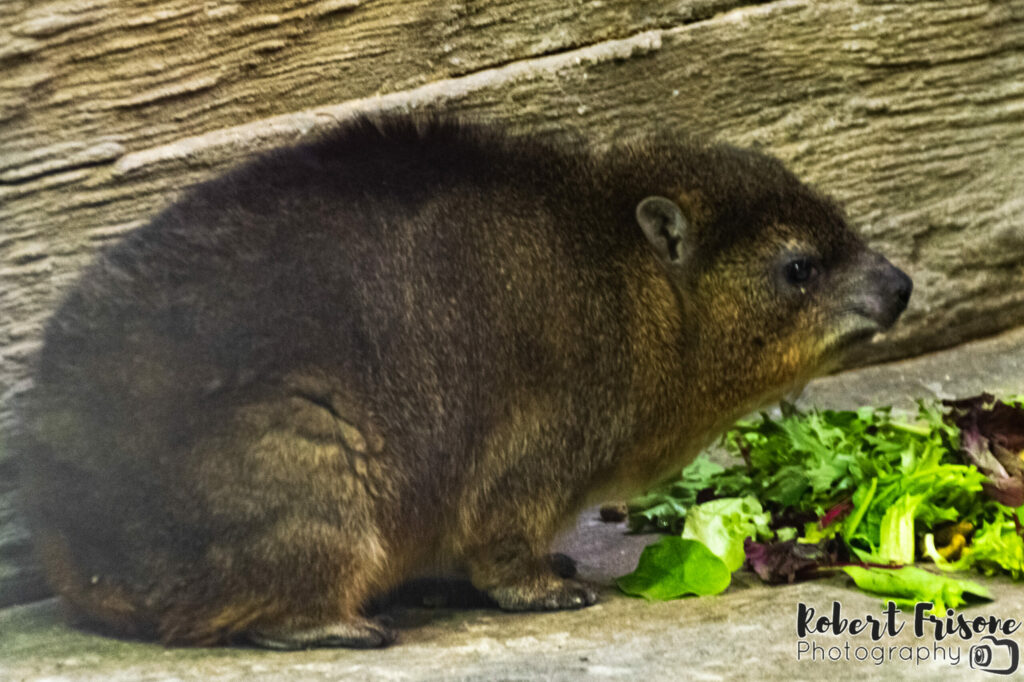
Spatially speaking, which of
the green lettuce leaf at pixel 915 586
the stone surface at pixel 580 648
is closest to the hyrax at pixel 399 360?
the stone surface at pixel 580 648

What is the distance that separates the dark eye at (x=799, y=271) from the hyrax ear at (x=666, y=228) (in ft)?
1.23

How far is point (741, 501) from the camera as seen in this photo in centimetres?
449

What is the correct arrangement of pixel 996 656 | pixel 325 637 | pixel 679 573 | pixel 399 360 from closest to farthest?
pixel 996 656 < pixel 325 637 < pixel 399 360 < pixel 679 573

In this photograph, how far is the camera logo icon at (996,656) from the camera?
3052mm

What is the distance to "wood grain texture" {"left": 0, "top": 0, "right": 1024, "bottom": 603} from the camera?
3.85m

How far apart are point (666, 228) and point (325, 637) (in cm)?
182

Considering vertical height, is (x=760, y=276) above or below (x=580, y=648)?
above

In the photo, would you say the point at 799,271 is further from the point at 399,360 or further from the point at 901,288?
the point at 399,360

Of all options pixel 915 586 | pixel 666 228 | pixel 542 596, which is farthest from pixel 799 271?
pixel 542 596

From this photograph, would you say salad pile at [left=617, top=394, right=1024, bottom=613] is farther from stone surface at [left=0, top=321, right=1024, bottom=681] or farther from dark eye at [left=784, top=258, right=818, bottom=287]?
dark eye at [left=784, top=258, right=818, bottom=287]

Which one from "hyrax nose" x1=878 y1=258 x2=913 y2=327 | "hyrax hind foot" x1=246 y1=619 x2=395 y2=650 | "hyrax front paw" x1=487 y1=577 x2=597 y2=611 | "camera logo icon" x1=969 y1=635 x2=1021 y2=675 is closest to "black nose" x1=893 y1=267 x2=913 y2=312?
"hyrax nose" x1=878 y1=258 x2=913 y2=327

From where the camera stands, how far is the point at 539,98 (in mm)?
4668

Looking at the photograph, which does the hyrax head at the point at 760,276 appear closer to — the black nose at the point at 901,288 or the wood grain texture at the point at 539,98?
the black nose at the point at 901,288

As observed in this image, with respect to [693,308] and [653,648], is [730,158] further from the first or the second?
[653,648]
